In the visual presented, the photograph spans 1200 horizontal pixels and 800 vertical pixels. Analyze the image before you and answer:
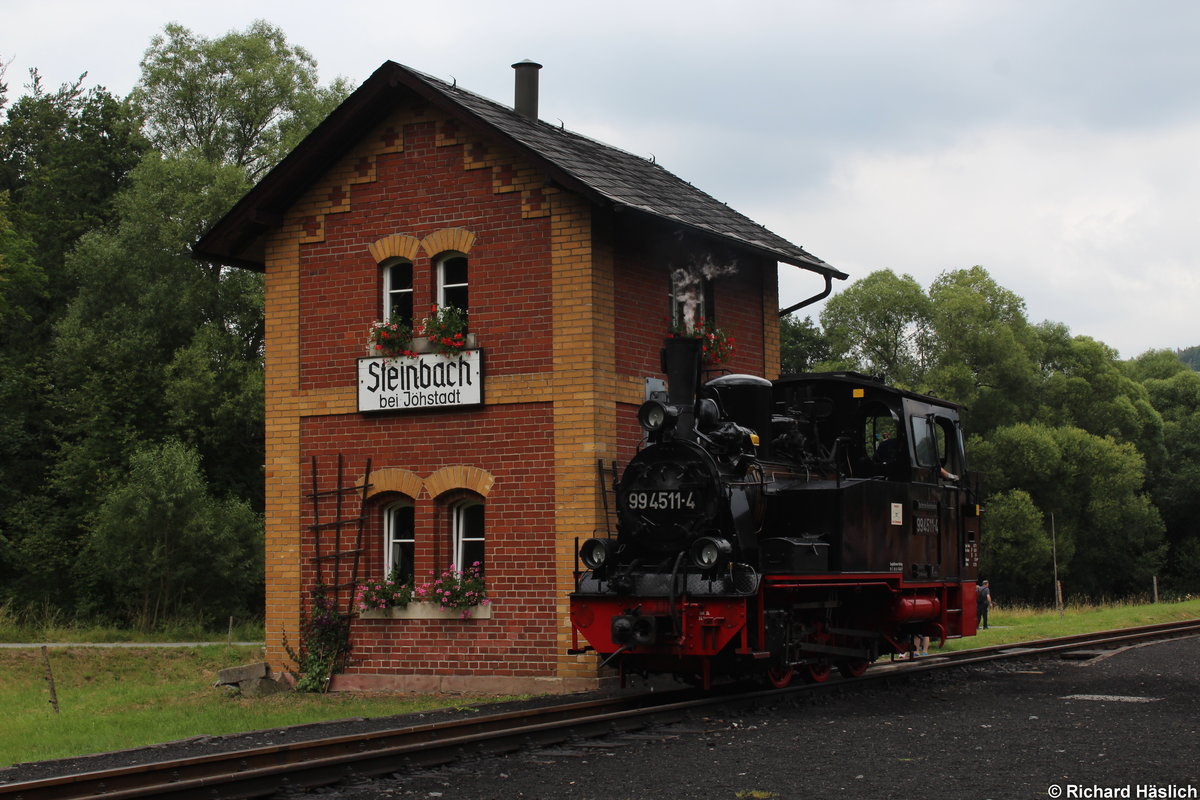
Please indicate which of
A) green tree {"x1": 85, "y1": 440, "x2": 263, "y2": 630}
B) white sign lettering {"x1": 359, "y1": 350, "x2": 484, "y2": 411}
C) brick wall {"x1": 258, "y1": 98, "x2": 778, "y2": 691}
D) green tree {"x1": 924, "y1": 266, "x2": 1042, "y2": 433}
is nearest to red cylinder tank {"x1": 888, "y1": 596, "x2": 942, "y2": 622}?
brick wall {"x1": 258, "y1": 98, "x2": 778, "y2": 691}

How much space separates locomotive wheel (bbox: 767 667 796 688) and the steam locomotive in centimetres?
2

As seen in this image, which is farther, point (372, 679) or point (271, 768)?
point (372, 679)

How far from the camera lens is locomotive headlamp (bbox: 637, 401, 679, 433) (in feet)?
36.7

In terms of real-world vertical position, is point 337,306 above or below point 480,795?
above

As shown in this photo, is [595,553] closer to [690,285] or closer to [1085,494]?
[690,285]

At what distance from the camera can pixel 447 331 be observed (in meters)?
13.9

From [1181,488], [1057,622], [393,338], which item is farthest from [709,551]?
[1181,488]

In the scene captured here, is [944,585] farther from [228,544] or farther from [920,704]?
[228,544]

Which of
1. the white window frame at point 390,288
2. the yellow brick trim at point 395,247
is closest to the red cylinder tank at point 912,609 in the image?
the white window frame at point 390,288

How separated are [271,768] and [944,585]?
8542 millimetres

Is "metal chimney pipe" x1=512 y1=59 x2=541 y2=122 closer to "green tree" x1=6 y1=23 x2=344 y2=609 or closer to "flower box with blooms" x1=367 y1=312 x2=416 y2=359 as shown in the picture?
"flower box with blooms" x1=367 y1=312 x2=416 y2=359

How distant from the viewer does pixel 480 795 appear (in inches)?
283

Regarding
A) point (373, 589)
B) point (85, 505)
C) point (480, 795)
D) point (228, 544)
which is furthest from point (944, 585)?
point (85, 505)

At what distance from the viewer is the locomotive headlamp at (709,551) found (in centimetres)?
1064
